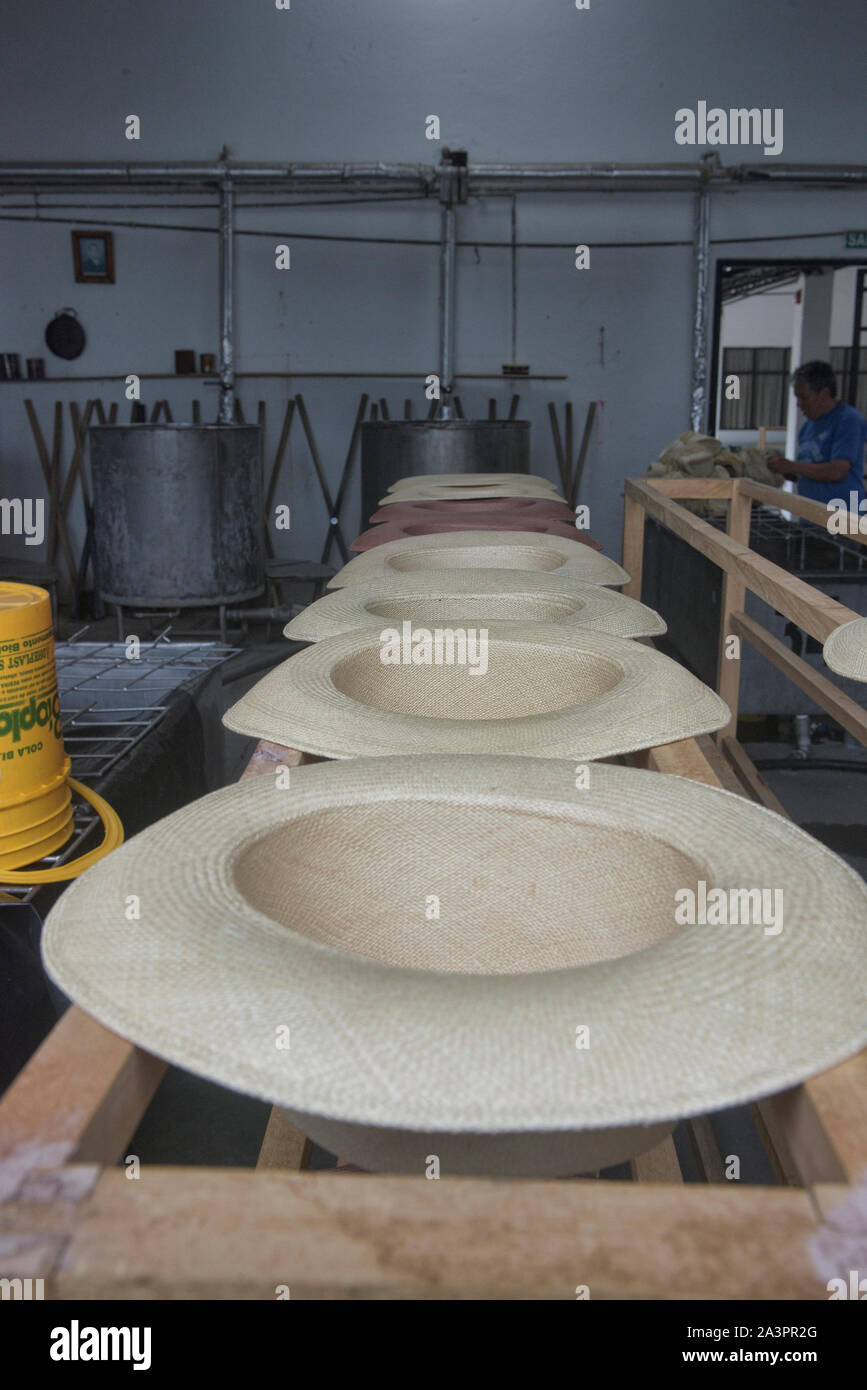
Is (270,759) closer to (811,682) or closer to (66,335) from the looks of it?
(811,682)

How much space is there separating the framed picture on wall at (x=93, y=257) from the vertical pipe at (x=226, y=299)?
836mm

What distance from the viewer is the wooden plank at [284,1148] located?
1.36 meters

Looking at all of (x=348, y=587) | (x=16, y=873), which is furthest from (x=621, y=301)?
(x=16, y=873)

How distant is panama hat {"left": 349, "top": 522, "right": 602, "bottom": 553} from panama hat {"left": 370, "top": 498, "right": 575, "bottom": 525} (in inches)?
2.1

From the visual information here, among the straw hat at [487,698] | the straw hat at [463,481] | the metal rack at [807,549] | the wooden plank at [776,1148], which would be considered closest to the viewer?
the straw hat at [487,698]

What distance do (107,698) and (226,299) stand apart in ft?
18.4

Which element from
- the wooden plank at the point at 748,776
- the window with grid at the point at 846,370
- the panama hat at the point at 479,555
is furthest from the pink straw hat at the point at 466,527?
the window with grid at the point at 846,370

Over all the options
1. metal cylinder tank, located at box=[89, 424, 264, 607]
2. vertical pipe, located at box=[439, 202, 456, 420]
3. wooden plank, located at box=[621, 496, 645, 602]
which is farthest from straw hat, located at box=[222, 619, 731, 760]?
vertical pipe, located at box=[439, 202, 456, 420]

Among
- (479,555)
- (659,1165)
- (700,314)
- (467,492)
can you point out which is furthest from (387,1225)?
(700,314)

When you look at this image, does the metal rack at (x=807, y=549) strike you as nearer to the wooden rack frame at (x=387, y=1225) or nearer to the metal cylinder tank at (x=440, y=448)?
the metal cylinder tank at (x=440, y=448)

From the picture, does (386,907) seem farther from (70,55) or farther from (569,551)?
(70,55)

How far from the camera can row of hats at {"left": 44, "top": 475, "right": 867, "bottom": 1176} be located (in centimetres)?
65

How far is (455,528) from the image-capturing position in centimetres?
321

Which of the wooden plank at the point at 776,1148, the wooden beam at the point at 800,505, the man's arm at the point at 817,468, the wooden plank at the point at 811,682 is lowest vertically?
the wooden plank at the point at 776,1148
